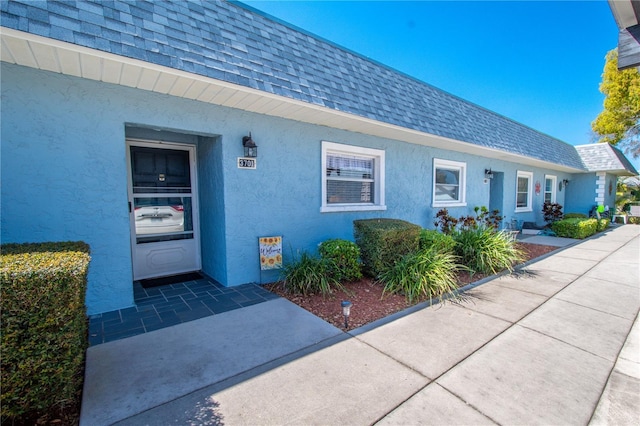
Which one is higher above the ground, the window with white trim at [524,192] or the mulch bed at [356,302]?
the window with white trim at [524,192]

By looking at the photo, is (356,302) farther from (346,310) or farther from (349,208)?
(349,208)

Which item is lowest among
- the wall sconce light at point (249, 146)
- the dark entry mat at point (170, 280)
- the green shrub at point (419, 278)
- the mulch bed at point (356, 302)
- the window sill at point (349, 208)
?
the mulch bed at point (356, 302)

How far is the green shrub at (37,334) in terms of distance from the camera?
1724mm

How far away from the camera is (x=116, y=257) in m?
3.82

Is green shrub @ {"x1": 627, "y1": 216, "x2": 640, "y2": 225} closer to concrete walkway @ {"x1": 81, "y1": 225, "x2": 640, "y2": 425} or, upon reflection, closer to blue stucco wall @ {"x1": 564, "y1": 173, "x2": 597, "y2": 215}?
blue stucco wall @ {"x1": 564, "y1": 173, "x2": 597, "y2": 215}

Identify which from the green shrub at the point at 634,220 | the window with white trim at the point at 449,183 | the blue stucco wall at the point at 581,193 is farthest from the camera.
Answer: the green shrub at the point at 634,220

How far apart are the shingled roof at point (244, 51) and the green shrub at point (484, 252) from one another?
8.53ft

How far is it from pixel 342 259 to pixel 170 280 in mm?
3260

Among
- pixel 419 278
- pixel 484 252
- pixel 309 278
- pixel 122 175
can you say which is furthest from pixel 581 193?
pixel 122 175

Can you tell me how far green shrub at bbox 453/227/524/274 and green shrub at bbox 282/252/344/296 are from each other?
3.17m

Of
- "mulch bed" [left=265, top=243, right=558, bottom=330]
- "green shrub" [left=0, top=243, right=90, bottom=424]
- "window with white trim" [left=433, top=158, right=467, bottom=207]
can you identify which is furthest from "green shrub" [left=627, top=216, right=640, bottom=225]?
"green shrub" [left=0, top=243, right=90, bottom=424]

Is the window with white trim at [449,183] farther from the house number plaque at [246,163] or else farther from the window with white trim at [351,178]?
the house number plaque at [246,163]

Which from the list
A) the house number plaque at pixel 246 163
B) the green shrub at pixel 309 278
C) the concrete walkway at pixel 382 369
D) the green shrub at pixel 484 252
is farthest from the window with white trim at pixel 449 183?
the house number plaque at pixel 246 163

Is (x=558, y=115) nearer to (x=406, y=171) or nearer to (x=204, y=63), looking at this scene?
(x=406, y=171)
